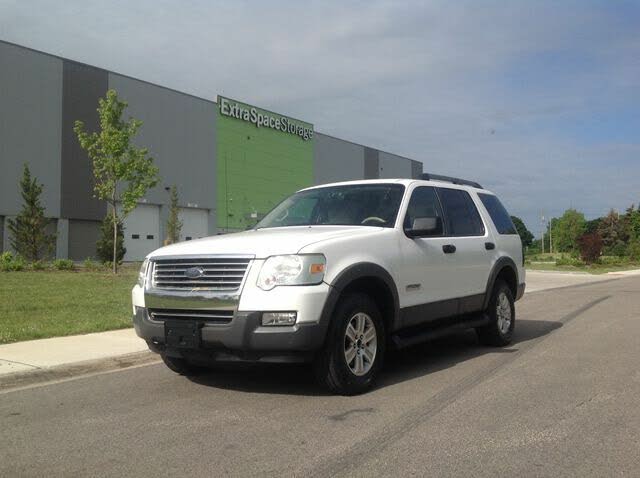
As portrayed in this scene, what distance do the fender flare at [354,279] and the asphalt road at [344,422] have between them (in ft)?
2.49

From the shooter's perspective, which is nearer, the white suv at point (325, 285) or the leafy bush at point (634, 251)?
the white suv at point (325, 285)

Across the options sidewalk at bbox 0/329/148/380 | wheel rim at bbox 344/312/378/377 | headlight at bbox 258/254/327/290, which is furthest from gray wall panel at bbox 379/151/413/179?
headlight at bbox 258/254/327/290

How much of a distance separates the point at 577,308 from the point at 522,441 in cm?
1066

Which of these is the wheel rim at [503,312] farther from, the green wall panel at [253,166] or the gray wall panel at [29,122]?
the green wall panel at [253,166]

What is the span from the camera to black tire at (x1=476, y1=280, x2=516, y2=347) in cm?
847

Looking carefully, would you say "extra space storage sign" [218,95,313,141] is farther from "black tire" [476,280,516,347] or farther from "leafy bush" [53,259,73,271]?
"black tire" [476,280,516,347]

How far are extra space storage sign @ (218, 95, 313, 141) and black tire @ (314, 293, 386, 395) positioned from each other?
43.6 m

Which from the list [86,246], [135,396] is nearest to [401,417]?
[135,396]

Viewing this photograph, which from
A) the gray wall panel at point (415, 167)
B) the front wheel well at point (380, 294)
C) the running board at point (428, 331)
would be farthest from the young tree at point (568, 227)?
the front wheel well at point (380, 294)

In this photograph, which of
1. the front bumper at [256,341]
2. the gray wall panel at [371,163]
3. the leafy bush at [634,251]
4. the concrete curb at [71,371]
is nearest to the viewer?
the front bumper at [256,341]

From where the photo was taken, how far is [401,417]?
520cm

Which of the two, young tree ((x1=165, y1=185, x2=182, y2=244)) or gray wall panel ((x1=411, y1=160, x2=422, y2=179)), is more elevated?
gray wall panel ((x1=411, y1=160, x2=422, y2=179))

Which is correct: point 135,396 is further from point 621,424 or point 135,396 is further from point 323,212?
point 621,424

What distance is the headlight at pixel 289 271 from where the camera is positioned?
5.45m
